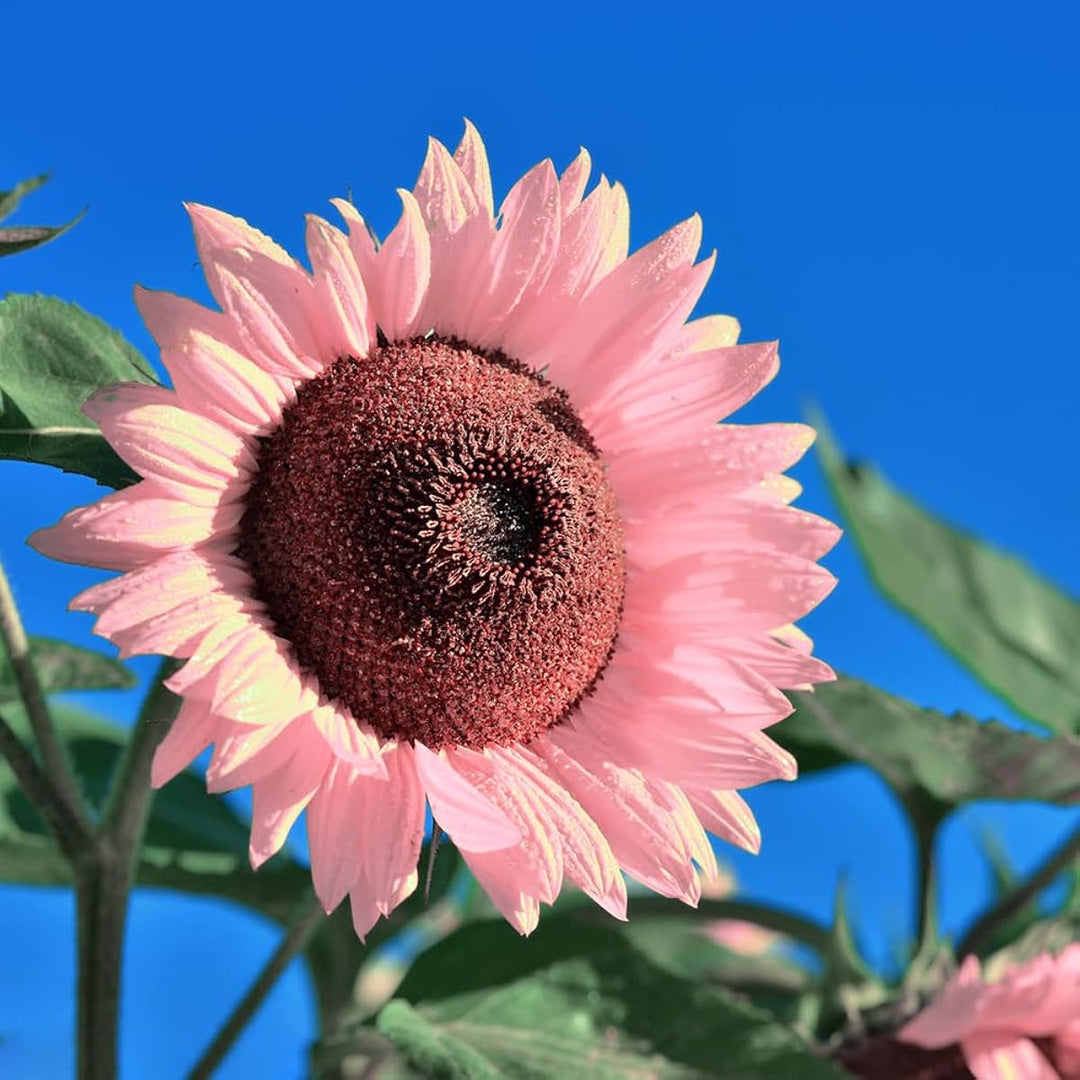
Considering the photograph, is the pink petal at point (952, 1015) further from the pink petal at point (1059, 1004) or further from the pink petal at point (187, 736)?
the pink petal at point (187, 736)

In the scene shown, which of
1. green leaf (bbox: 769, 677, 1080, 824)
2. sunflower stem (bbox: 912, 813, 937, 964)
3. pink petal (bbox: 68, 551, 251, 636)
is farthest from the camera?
sunflower stem (bbox: 912, 813, 937, 964)

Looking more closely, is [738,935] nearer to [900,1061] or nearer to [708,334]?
[900,1061]

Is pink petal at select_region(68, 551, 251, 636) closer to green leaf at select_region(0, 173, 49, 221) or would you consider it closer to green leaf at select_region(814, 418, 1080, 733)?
green leaf at select_region(0, 173, 49, 221)

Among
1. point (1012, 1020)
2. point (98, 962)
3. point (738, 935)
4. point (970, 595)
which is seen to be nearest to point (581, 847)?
point (98, 962)

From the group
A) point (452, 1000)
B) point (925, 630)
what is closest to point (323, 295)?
point (452, 1000)

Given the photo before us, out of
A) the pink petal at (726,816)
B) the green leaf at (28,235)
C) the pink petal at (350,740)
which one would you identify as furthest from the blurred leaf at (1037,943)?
the green leaf at (28,235)

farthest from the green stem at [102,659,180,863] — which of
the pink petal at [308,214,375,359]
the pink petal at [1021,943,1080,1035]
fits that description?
the pink petal at [1021,943,1080,1035]

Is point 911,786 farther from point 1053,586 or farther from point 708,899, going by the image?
point 1053,586
